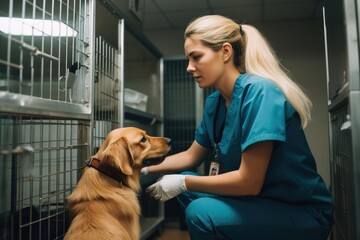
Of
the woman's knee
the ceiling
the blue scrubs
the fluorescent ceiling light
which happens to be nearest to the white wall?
the ceiling

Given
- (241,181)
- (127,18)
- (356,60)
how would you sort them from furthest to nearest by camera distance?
(127,18), (241,181), (356,60)

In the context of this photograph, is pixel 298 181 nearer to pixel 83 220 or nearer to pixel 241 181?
pixel 241 181

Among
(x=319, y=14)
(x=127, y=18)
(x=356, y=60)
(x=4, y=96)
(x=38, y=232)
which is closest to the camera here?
(x=4, y=96)

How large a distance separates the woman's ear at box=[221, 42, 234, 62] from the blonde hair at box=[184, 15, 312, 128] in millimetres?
17

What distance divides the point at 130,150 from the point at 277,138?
60 centimetres

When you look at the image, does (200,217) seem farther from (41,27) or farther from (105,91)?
(41,27)

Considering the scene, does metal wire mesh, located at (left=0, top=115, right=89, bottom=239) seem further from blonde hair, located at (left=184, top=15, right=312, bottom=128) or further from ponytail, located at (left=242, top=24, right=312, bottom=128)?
ponytail, located at (left=242, top=24, right=312, bottom=128)

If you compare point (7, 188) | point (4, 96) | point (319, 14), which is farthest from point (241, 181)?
point (319, 14)

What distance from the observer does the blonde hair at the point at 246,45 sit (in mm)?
1300

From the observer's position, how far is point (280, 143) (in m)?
1.20

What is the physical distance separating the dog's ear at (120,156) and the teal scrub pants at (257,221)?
33 cm

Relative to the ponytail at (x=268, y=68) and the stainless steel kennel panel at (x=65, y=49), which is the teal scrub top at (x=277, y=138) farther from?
the stainless steel kennel panel at (x=65, y=49)

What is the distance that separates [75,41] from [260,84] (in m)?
0.79

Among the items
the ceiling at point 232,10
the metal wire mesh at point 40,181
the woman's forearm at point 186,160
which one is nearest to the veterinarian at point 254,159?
the woman's forearm at point 186,160
